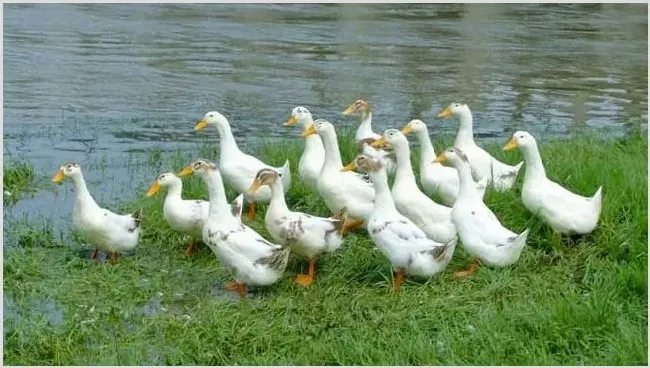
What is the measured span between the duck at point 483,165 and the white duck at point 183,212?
6.98 ft

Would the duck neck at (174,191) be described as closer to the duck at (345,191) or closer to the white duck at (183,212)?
the white duck at (183,212)

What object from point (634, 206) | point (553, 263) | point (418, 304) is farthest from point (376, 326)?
point (634, 206)

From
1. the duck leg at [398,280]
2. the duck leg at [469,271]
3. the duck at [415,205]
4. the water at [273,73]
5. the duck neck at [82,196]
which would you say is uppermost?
the duck at [415,205]

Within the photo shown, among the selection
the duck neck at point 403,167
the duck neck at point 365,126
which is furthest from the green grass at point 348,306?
the duck neck at point 365,126

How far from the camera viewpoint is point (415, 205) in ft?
23.8

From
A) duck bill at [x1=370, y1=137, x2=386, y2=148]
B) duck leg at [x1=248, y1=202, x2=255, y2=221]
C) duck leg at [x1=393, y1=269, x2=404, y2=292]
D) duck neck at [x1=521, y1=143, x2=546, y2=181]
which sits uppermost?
duck neck at [x1=521, y1=143, x2=546, y2=181]

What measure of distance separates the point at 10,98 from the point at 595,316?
9307 millimetres

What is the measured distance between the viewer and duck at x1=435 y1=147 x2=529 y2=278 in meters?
6.61

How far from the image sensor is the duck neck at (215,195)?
6.93 m

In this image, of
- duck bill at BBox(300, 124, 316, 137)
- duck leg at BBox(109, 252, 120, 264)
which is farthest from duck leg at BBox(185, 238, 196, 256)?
duck bill at BBox(300, 124, 316, 137)

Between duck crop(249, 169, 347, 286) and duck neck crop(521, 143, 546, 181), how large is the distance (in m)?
1.34

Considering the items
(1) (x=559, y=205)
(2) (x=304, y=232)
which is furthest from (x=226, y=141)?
(1) (x=559, y=205)

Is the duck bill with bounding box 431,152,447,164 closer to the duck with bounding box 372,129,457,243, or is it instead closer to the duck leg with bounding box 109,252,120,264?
the duck with bounding box 372,129,457,243

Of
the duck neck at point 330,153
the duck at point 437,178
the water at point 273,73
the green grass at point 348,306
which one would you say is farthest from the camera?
the water at point 273,73
